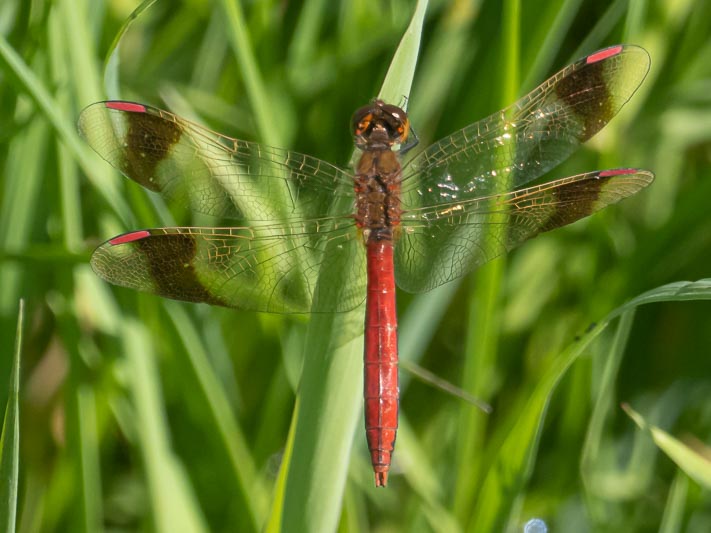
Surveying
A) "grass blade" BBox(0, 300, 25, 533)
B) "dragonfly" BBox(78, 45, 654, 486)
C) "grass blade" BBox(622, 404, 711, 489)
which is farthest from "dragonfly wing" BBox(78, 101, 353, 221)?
"grass blade" BBox(622, 404, 711, 489)

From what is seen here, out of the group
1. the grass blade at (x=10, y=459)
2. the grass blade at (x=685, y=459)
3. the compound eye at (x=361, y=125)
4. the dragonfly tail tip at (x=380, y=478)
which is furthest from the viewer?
the compound eye at (x=361, y=125)

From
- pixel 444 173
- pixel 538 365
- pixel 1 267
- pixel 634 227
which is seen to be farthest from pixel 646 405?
pixel 1 267

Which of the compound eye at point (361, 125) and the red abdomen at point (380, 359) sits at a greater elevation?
the compound eye at point (361, 125)

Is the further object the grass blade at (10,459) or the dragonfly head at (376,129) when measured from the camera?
the dragonfly head at (376,129)

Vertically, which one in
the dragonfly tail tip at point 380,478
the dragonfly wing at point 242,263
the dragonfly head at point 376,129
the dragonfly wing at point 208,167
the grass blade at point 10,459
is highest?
the dragonfly head at point 376,129

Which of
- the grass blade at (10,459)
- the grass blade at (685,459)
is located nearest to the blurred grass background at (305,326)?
the grass blade at (685,459)

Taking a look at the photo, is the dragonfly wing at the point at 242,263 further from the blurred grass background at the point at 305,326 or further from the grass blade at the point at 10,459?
the grass blade at the point at 10,459

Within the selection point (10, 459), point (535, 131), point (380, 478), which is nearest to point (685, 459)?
point (380, 478)

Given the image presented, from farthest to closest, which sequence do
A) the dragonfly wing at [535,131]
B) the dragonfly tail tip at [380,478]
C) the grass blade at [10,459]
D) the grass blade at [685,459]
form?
1. the dragonfly wing at [535,131]
2. the dragonfly tail tip at [380,478]
3. the grass blade at [685,459]
4. the grass blade at [10,459]
